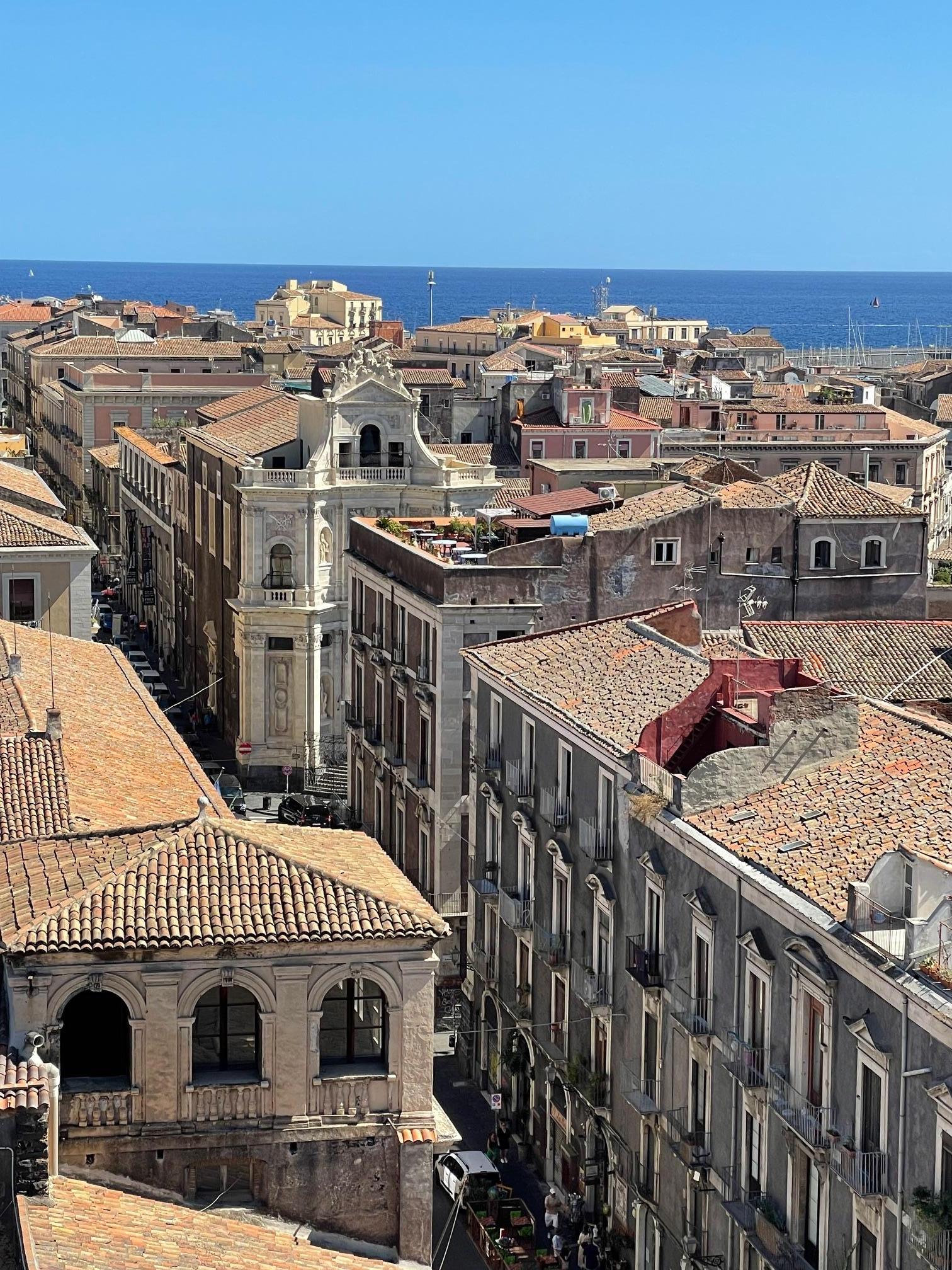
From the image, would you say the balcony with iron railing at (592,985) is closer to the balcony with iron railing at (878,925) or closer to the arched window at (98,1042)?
the balcony with iron railing at (878,925)

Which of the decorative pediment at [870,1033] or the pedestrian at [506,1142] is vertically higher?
the decorative pediment at [870,1033]

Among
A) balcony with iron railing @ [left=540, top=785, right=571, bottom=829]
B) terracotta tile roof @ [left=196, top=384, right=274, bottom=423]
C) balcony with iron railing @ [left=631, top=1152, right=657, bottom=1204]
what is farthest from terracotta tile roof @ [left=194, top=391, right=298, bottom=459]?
balcony with iron railing @ [left=631, top=1152, right=657, bottom=1204]

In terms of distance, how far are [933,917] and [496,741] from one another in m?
18.3

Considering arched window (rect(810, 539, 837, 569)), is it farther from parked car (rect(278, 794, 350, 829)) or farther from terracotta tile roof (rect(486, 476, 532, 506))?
parked car (rect(278, 794, 350, 829))

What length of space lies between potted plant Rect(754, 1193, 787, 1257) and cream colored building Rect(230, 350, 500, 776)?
3869 centimetres

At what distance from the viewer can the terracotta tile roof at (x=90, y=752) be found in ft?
96.0

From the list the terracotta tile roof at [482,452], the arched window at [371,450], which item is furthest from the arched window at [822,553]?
the terracotta tile roof at [482,452]

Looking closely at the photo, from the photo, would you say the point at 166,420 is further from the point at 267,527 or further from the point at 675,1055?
the point at 675,1055

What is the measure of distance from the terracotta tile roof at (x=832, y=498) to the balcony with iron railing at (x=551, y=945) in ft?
53.1

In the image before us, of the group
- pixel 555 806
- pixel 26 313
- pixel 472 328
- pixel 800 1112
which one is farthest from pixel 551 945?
pixel 26 313

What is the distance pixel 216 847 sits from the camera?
25.8 metres

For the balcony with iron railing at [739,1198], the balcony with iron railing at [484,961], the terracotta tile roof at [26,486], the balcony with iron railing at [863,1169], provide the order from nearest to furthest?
the balcony with iron railing at [863,1169], the balcony with iron railing at [739,1198], the balcony with iron railing at [484,961], the terracotta tile roof at [26,486]

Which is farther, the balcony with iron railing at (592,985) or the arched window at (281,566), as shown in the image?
the arched window at (281,566)

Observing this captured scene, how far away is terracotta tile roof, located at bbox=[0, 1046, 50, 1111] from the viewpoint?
21.9m
